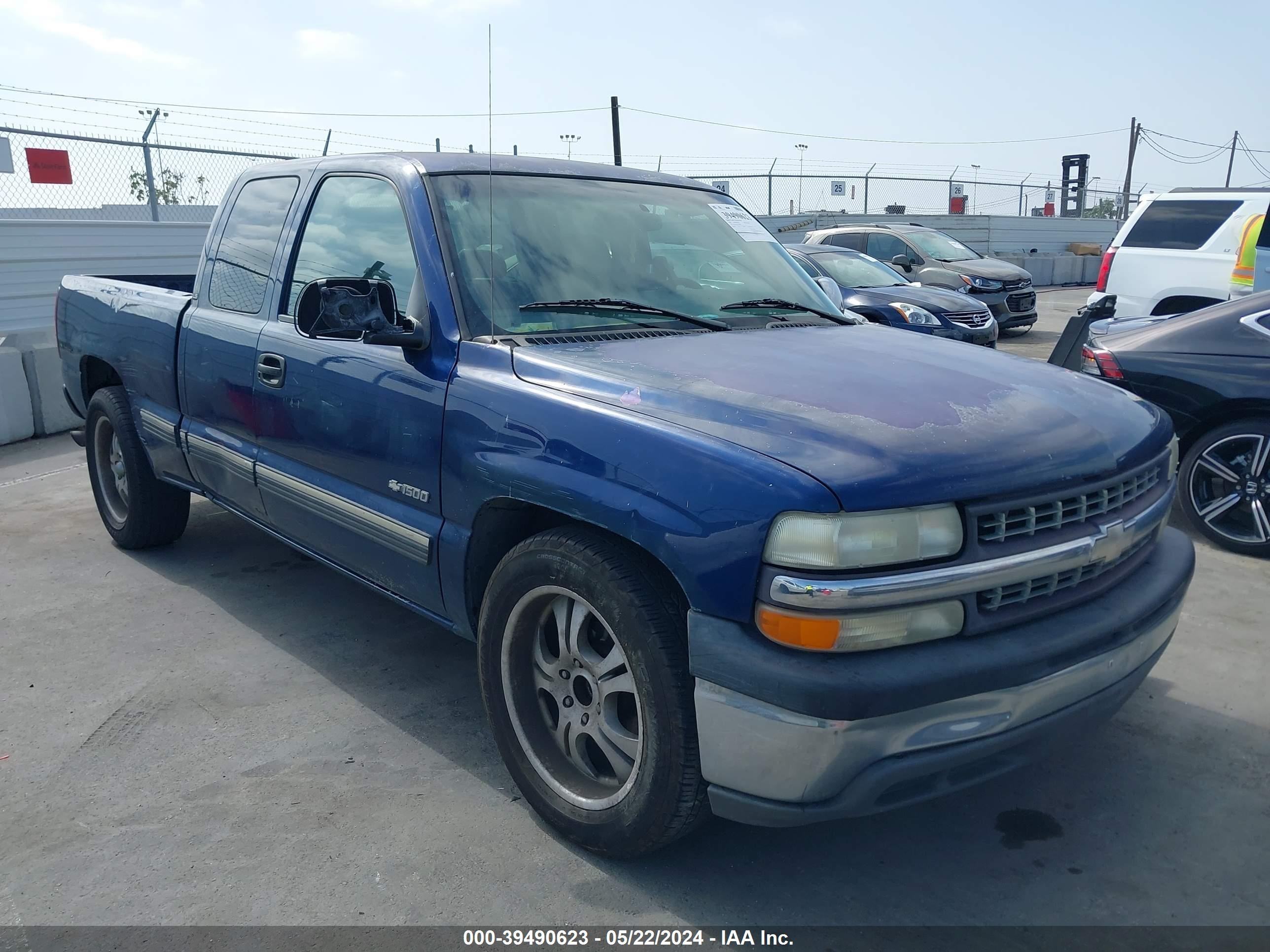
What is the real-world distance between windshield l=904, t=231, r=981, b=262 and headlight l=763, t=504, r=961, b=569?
550 inches

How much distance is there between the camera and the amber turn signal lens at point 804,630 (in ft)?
7.19

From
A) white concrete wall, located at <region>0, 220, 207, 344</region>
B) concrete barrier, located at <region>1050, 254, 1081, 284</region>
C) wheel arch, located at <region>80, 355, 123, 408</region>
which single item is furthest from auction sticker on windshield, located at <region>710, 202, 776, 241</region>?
concrete barrier, located at <region>1050, 254, 1081, 284</region>

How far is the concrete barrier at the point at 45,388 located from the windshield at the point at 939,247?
11.6 m

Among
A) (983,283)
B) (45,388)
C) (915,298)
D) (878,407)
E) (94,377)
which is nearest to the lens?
(878,407)

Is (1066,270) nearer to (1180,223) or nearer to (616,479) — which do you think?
(1180,223)

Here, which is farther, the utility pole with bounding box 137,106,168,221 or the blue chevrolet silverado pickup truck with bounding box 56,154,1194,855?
the utility pole with bounding box 137,106,168,221

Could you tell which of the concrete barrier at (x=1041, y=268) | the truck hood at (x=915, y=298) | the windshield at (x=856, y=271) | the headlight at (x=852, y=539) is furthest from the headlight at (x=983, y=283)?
the headlight at (x=852, y=539)

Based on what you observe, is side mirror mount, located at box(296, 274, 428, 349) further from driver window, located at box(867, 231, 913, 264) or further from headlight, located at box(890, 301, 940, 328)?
driver window, located at box(867, 231, 913, 264)

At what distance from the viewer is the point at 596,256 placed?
11.3ft

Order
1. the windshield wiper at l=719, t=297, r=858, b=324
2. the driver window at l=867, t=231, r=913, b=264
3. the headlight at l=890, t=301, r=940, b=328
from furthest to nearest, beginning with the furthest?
the driver window at l=867, t=231, r=913, b=264
the headlight at l=890, t=301, r=940, b=328
the windshield wiper at l=719, t=297, r=858, b=324

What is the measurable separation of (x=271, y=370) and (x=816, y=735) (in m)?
2.50

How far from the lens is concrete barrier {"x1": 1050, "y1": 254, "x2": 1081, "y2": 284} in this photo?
2577cm

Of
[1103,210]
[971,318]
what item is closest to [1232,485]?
[971,318]

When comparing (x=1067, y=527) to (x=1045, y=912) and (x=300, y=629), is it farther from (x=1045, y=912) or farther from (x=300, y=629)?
(x=300, y=629)
